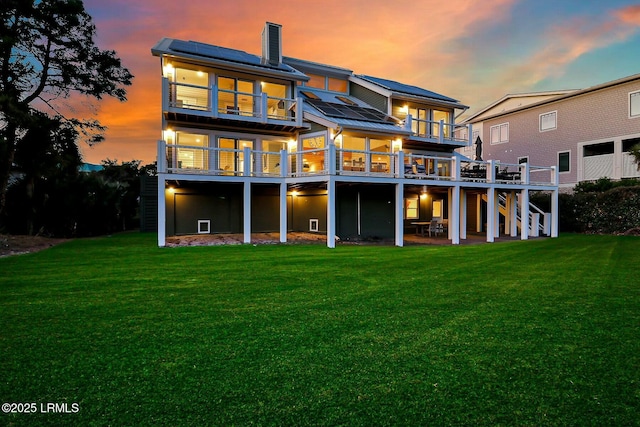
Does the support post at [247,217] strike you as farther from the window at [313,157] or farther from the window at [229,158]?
the window at [313,157]

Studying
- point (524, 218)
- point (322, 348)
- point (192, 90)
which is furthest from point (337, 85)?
point (322, 348)

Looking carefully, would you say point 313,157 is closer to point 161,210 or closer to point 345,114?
point 345,114

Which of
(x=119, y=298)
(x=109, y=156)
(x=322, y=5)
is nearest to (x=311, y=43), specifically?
(x=322, y=5)

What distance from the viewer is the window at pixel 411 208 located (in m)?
20.0

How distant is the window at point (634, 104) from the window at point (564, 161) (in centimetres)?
434

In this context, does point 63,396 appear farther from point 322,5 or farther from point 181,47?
point 322,5

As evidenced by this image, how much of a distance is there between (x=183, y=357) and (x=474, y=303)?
13.7 ft

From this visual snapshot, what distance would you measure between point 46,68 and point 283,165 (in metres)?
12.2

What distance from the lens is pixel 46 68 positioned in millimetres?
15828

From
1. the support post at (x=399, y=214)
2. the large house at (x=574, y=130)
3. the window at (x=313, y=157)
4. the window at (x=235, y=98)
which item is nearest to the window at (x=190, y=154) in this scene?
the window at (x=235, y=98)

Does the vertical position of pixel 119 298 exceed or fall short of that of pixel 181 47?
it falls short

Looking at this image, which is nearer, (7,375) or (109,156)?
(7,375)

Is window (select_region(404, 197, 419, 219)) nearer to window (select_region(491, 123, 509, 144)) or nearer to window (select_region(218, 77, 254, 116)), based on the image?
window (select_region(218, 77, 254, 116))

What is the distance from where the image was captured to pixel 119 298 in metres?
5.50
